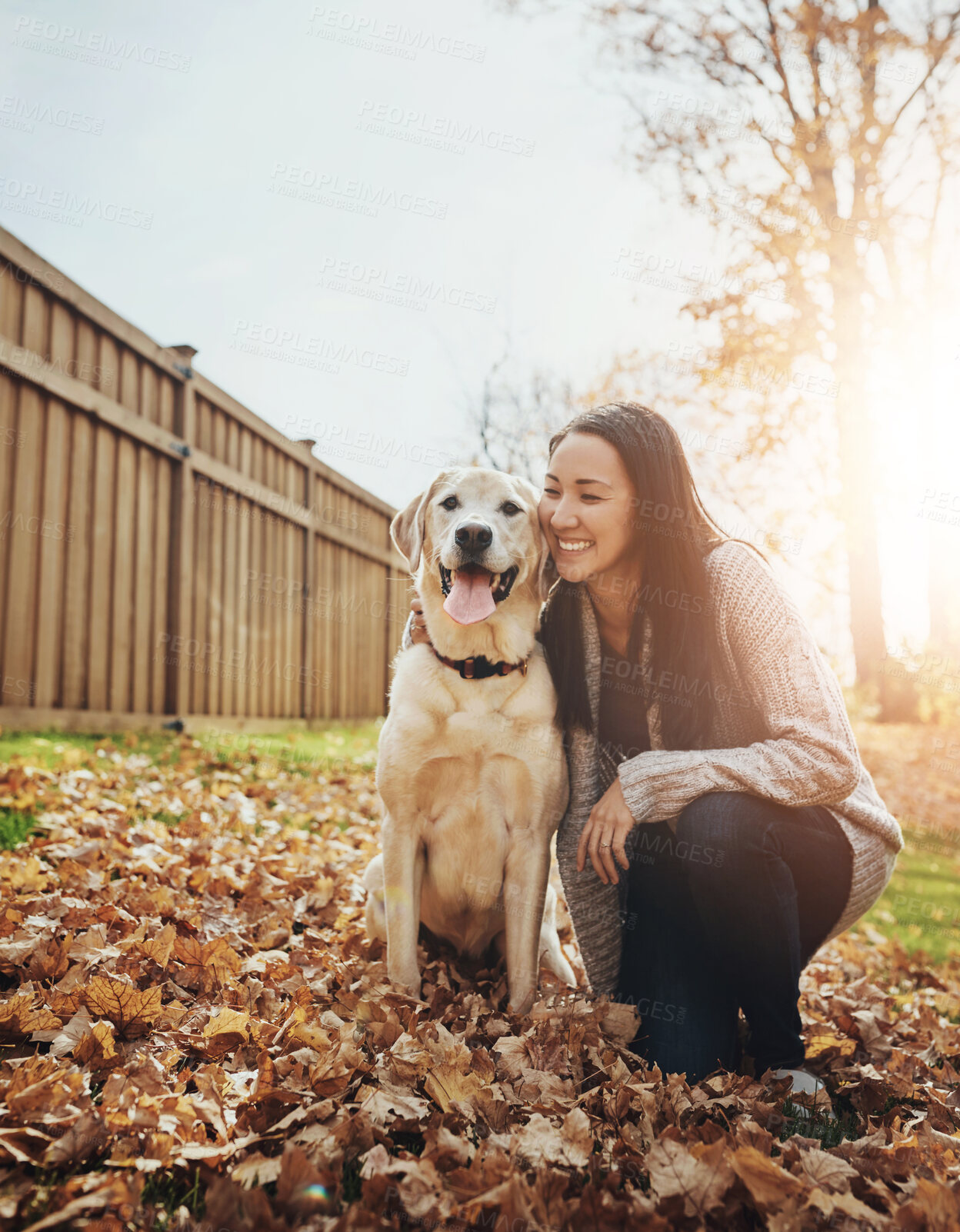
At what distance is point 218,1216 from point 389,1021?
823mm

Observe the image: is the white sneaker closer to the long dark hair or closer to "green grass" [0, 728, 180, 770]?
the long dark hair

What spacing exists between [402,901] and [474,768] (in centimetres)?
46

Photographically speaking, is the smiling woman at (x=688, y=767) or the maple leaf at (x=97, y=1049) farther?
A: the smiling woman at (x=688, y=767)

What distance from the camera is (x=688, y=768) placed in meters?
2.31

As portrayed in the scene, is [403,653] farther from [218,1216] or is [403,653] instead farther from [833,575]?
[833,575]

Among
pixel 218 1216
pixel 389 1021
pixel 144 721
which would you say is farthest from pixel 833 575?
pixel 218 1216

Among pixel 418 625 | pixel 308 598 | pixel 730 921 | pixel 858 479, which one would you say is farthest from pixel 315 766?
pixel 858 479

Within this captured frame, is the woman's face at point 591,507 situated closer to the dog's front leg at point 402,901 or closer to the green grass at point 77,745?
the dog's front leg at point 402,901

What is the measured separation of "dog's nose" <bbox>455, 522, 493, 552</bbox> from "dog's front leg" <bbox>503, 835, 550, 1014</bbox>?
36.6 inches

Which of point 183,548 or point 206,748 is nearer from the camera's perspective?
point 206,748

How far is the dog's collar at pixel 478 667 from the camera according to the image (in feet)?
8.50

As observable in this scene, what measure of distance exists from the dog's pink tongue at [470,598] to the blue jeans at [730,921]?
815 mm

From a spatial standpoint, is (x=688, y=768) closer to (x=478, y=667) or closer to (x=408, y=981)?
(x=478, y=667)

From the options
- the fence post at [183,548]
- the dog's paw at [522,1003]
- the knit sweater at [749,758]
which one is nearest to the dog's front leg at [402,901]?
the dog's paw at [522,1003]
